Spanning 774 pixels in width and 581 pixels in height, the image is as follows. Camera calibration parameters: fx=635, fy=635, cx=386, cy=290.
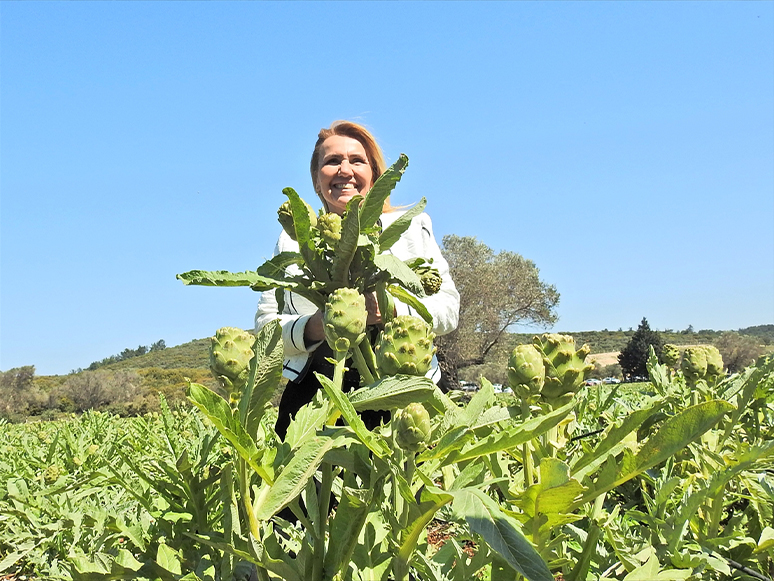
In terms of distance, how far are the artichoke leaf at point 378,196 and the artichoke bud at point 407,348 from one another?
0.17m

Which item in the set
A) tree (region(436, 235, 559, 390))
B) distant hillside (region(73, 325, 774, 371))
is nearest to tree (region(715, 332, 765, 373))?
distant hillside (region(73, 325, 774, 371))

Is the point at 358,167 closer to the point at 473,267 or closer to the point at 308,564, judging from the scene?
the point at 308,564

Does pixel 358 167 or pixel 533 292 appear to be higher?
pixel 533 292

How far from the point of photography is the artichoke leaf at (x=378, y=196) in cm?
92

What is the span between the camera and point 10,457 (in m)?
2.92

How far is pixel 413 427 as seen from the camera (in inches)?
30.0

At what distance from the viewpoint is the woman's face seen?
6.84ft

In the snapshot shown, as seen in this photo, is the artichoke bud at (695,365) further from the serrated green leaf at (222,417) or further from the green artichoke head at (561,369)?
the serrated green leaf at (222,417)

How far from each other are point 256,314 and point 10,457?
161 centimetres

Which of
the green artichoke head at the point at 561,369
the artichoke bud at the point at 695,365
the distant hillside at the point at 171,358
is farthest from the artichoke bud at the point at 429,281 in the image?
the distant hillside at the point at 171,358

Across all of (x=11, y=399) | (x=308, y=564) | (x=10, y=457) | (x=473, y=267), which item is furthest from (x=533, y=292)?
(x=308, y=564)

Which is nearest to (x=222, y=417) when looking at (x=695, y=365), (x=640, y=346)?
(x=695, y=365)

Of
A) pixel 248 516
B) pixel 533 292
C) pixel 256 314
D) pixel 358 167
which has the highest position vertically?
pixel 533 292

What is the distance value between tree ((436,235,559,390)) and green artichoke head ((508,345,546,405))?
69.0 feet
